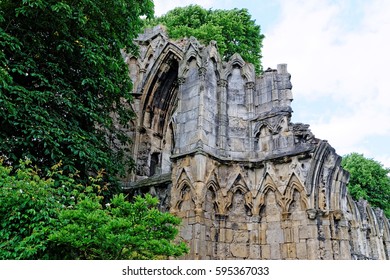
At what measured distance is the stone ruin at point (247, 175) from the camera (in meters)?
8.30

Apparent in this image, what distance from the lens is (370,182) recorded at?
28.8 m

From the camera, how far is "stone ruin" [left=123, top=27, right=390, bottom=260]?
830 cm

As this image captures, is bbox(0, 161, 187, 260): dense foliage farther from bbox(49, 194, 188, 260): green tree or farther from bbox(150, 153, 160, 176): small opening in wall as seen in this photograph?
bbox(150, 153, 160, 176): small opening in wall

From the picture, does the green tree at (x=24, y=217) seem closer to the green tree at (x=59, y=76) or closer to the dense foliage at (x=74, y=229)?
the dense foliage at (x=74, y=229)

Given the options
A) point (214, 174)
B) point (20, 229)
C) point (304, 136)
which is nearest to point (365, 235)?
point (304, 136)

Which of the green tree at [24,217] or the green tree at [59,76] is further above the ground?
the green tree at [59,76]

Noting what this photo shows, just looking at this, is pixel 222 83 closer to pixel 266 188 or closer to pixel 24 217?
pixel 266 188

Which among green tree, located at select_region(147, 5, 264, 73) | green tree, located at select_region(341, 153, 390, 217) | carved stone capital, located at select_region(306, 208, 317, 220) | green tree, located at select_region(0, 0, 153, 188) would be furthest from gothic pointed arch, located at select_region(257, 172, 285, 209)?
green tree, located at select_region(341, 153, 390, 217)

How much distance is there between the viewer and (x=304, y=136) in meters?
9.09

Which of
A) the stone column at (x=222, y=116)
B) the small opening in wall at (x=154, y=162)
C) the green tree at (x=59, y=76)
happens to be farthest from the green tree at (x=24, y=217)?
the small opening in wall at (x=154, y=162)

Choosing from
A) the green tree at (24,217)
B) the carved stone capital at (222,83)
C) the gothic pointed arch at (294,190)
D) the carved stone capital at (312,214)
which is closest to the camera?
the green tree at (24,217)

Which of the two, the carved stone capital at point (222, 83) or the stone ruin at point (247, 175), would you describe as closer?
the stone ruin at point (247, 175)

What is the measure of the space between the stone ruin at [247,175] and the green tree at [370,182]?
66.4 ft

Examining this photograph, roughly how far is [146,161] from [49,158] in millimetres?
5221
